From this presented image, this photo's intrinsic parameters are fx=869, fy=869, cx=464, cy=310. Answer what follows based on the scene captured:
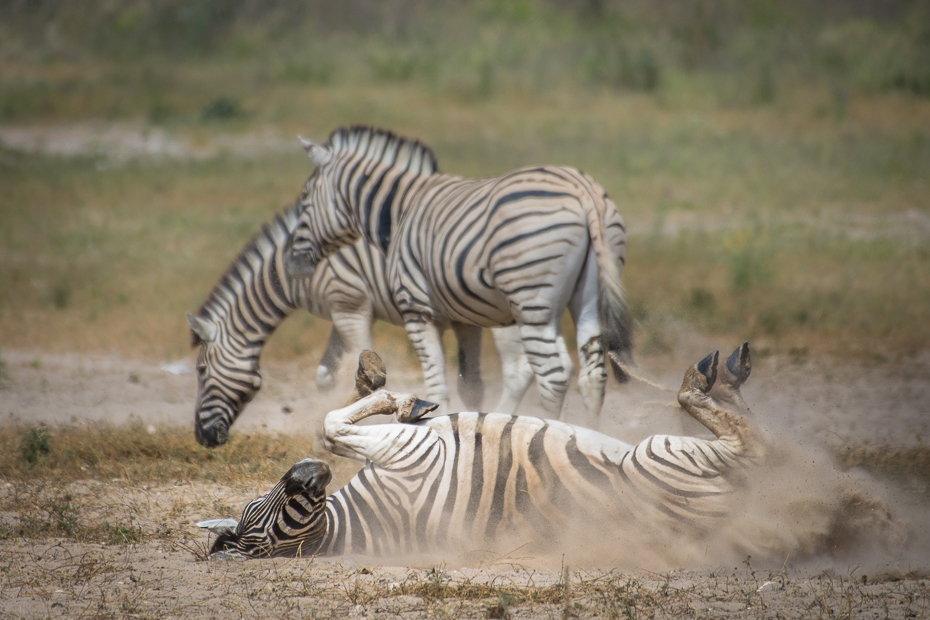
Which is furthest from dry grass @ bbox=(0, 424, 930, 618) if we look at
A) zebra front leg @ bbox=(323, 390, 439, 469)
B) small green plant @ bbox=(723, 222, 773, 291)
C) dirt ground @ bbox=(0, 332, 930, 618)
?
small green plant @ bbox=(723, 222, 773, 291)

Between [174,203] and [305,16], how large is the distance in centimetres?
1400

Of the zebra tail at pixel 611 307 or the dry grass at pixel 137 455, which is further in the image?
the dry grass at pixel 137 455

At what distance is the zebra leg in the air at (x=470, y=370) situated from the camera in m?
5.83

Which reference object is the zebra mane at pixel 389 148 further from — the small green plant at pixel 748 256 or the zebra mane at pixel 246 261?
the small green plant at pixel 748 256

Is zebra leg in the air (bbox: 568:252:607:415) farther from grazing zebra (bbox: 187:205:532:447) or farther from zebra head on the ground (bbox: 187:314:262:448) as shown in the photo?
zebra head on the ground (bbox: 187:314:262:448)

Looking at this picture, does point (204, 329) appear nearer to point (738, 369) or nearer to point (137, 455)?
point (137, 455)

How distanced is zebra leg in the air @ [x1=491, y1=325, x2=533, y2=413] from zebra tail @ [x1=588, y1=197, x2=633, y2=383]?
0.91m

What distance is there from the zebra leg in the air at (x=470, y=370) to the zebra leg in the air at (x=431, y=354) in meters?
0.48

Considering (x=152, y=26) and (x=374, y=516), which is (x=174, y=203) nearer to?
(x=374, y=516)

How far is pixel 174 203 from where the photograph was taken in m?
12.2

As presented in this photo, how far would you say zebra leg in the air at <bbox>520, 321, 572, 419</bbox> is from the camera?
15.6 feet

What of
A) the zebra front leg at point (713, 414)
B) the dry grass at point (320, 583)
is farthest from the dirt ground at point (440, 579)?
the zebra front leg at point (713, 414)

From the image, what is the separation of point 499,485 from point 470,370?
88.0 inches

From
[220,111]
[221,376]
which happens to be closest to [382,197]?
[221,376]
